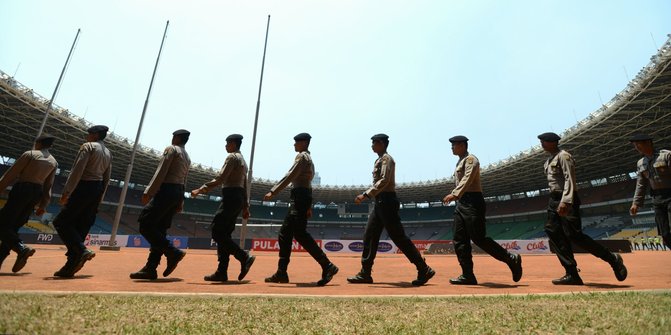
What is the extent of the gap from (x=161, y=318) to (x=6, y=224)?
4.40 m

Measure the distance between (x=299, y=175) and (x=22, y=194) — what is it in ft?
12.8

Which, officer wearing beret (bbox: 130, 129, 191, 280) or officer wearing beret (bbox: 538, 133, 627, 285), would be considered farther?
officer wearing beret (bbox: 130, 129, 191, 280)

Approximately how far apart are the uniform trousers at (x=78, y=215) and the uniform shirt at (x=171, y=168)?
0.76m

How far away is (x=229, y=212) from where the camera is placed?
15.4ft

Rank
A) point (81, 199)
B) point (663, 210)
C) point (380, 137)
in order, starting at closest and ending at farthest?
point (81, 199) < point (663, 210) < point (380, 137)

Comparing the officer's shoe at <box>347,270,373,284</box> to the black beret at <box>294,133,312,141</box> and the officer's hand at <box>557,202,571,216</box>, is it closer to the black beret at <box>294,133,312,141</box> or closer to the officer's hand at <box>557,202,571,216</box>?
the black beret at <box>294,133,312,141</box>

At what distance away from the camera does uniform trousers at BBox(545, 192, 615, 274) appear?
4.16 metres

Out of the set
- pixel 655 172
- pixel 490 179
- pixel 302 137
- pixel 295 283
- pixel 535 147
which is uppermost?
pixel 535 147

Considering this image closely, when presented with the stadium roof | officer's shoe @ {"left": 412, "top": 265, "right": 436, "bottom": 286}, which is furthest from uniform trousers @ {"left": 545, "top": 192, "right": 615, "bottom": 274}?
the stadium roof

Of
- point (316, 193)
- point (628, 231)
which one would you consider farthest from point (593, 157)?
point (316, 193)

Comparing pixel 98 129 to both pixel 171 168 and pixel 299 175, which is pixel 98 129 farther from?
pixel 299 175

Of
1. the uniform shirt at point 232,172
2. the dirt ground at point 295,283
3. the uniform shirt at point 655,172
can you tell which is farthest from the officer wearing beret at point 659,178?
the uniform shirt at point 232,172

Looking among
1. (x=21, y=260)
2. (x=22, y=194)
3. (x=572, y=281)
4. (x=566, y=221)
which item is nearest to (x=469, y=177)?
(x=566, y=221)

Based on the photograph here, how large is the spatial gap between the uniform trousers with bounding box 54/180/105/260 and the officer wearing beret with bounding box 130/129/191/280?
27.2 inches
